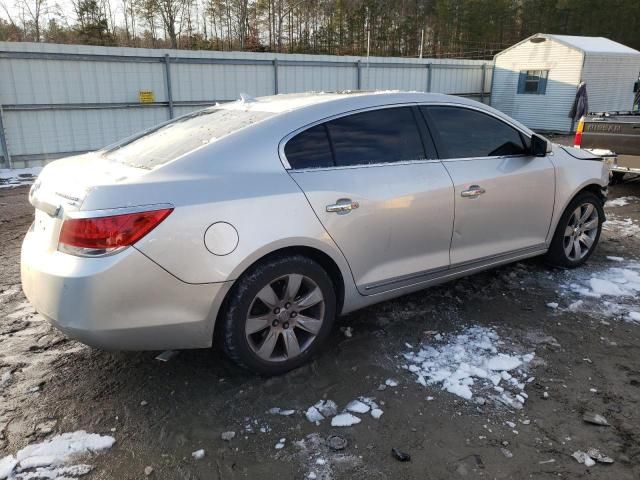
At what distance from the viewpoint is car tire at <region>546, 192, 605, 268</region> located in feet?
15.4

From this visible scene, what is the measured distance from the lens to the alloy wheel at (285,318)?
2.97m

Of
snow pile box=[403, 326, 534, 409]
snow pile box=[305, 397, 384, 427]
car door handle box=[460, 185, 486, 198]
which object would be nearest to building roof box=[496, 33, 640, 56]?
car door handle box=[460, 185, 486, 198]

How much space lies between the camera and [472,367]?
3.21 metres

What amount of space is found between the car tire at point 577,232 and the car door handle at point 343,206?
238cm

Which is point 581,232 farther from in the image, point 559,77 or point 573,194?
point 559,77

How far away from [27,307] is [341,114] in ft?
9.22

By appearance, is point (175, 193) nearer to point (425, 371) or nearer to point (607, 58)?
point (425, 371)

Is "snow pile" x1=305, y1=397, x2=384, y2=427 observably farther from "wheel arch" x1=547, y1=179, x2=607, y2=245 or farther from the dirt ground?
"wheel arch" x1=547, y1=179, x2=607, y2=245

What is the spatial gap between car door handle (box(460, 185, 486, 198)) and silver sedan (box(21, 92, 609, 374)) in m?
0.01

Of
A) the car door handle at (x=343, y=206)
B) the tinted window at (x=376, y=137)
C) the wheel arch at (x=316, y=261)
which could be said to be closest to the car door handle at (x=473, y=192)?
the tinted window at (x=376, y=137)

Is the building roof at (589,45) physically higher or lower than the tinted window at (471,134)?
higher

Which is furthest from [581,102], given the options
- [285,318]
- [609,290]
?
[285,318]

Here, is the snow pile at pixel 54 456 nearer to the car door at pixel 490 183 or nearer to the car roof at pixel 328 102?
the car roof at pixel 328 102

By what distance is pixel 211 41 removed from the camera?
1356 inches
